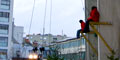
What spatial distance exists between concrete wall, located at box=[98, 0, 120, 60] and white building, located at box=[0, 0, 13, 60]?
119 ft

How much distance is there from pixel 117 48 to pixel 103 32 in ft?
1.90

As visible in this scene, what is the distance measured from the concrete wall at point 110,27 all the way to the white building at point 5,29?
36.1 metres

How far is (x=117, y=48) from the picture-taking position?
293 inches

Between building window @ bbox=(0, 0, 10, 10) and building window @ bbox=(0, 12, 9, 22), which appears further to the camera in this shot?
building window @ bbox=(0, 0, 10, 10)

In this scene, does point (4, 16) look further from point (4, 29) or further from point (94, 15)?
point (94, 15)

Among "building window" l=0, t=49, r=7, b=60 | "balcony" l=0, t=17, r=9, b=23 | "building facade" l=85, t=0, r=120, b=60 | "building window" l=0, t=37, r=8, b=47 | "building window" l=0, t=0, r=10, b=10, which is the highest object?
"building window" l=0, t=0, r=10, b=10

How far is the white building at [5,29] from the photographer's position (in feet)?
141

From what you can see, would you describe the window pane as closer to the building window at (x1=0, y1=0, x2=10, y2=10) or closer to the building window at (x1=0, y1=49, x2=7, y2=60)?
the building window at (x1=0, y1=49, x2=7, y2=60)

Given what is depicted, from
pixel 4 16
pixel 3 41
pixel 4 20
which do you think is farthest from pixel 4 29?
pixel 4 16

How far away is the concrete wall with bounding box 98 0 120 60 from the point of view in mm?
7496

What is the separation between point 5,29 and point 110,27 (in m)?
37.5

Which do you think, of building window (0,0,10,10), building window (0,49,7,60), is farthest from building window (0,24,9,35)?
building window (0,0,10,10)

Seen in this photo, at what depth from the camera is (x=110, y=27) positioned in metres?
7.59

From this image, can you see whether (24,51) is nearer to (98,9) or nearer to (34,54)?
(34,54)
